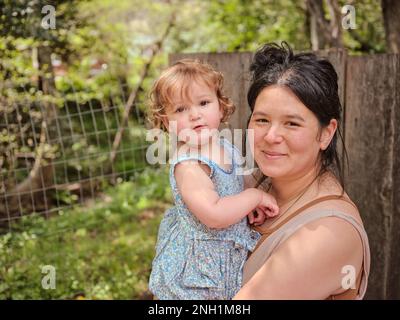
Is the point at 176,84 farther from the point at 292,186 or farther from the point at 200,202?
the point at 292,186

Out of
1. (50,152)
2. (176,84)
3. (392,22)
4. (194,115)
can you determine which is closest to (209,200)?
(194,115)

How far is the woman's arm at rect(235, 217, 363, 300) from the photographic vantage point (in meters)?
1.80

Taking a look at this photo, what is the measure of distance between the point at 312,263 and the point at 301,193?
1.22 ft

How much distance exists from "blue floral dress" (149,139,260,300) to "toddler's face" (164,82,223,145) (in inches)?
3.8

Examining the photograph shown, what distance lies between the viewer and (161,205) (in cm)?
608

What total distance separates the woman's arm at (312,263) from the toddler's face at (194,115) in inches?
22.0

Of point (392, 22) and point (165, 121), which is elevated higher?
point (392, 22)

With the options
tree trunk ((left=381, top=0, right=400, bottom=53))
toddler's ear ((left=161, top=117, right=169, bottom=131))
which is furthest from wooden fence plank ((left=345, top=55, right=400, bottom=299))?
toddler's ear ((left=161, top=117, right=169, bottom=131))

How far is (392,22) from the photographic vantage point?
3.55m

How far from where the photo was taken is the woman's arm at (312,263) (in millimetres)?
1804

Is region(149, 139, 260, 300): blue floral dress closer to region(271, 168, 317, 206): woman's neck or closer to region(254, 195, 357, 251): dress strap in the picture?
region(254, 195, 357, 251): dress strap

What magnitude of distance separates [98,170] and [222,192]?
3.83 metres

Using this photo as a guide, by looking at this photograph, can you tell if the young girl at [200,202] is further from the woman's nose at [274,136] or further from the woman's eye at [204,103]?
the woman's nose at [274,136]

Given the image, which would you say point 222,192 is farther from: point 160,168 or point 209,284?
point 160,168
